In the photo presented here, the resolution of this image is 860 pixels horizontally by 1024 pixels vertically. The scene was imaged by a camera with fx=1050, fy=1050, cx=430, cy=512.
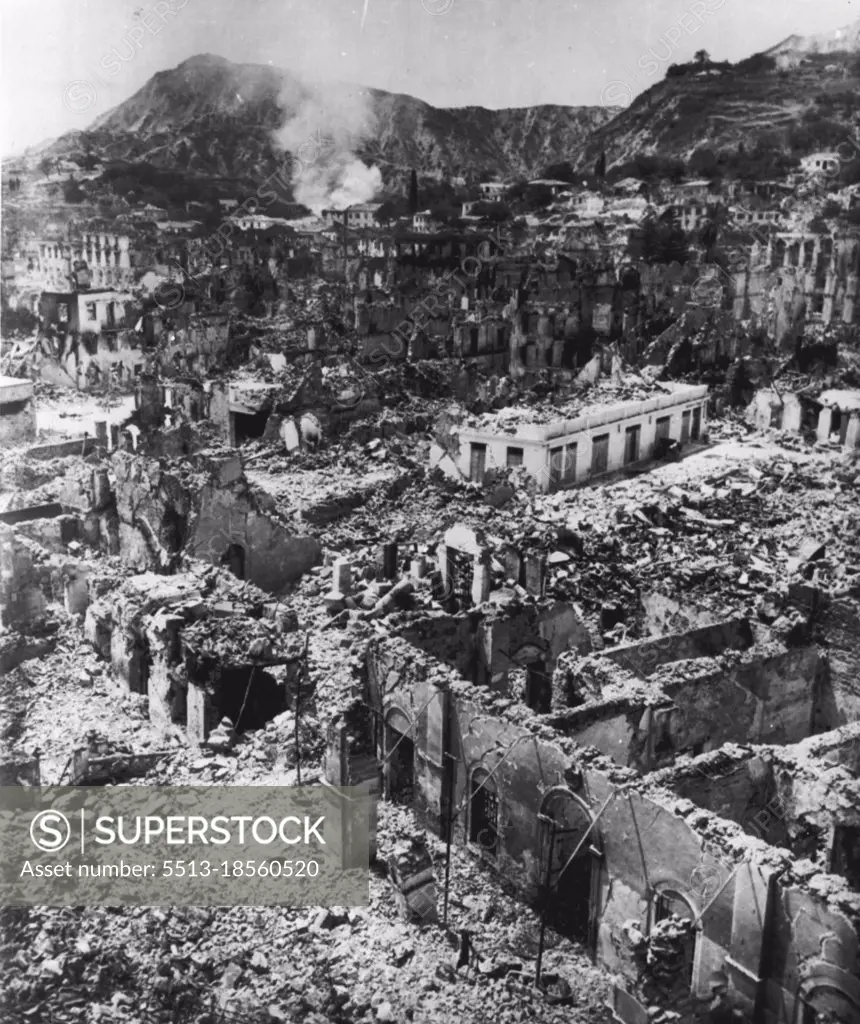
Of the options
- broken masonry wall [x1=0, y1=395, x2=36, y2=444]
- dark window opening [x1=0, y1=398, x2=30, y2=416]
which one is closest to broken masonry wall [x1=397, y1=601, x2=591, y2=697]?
broken masonry wall [x1=0, y1=395, x2=36, y2=444]

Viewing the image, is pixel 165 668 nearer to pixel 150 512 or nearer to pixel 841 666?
pixel 150 512

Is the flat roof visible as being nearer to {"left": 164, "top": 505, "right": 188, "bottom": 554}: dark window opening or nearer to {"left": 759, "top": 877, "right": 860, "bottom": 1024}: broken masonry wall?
{"left": 164, "top": 505, "right": 188, "bottom": 554}: dark window opening

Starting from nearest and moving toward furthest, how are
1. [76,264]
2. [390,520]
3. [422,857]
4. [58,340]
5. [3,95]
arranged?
[3,95] < [422,857] < [390,520] < [58,340] < [76,264]

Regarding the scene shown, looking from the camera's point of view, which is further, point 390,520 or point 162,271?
point 162,271

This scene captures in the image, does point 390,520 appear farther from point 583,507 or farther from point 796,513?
point 796,513

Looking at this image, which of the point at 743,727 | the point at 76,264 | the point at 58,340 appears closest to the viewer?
the point at 743,727

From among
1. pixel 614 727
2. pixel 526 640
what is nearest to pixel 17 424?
pixel 526 640

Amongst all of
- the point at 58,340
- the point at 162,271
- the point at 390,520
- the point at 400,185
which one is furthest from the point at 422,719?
the point at 400,185
